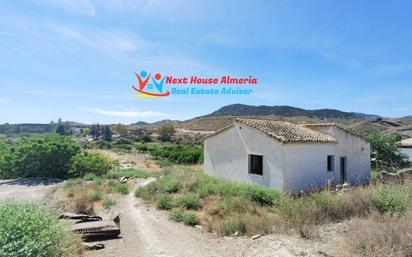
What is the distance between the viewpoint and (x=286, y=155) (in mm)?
13938

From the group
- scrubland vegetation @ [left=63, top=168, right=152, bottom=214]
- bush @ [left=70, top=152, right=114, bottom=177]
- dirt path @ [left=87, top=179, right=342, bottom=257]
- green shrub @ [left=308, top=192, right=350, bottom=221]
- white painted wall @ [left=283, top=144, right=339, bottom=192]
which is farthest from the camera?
bush @ [left=70, top=152, right=114, bottom=177]

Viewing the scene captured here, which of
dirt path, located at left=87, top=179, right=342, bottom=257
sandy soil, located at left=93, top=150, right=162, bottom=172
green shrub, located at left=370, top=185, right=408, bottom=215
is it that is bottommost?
sandy soil, located at left=93, top=150, right=162, bottom=172

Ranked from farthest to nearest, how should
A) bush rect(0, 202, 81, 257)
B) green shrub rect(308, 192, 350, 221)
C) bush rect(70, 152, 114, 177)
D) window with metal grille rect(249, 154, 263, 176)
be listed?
bush rect(70, 152, 114, 177) < window with metal grille rect(249, 154, 263, 176) < green shrub rect(308, 192, 350, 221) < bush rect(0, 202, 81, 257)

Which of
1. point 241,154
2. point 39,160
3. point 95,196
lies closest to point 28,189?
point 39,160

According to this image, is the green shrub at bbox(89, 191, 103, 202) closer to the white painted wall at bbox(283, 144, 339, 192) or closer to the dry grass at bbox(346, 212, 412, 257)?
the white painted wall at bbox(283, 144, 339, 192)

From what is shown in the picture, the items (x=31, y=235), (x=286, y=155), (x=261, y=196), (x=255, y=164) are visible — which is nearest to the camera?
(x=31, y=235)

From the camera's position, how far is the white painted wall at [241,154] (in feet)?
46.6

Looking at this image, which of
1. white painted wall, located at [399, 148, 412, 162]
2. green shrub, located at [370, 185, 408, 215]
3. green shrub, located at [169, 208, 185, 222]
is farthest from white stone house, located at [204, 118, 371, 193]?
white painted wall, located at [399, 148, 412, 162]

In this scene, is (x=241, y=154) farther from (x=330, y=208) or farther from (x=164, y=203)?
(x=330, y=208)

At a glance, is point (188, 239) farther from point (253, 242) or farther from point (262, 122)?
point (262, 122)

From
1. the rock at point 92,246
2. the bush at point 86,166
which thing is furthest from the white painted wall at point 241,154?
the rock at point 92,246

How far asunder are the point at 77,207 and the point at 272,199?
287 inches

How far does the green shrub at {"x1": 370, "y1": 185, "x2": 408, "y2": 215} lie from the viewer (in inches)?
274

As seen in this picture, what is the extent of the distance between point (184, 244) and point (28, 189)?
540 inches
